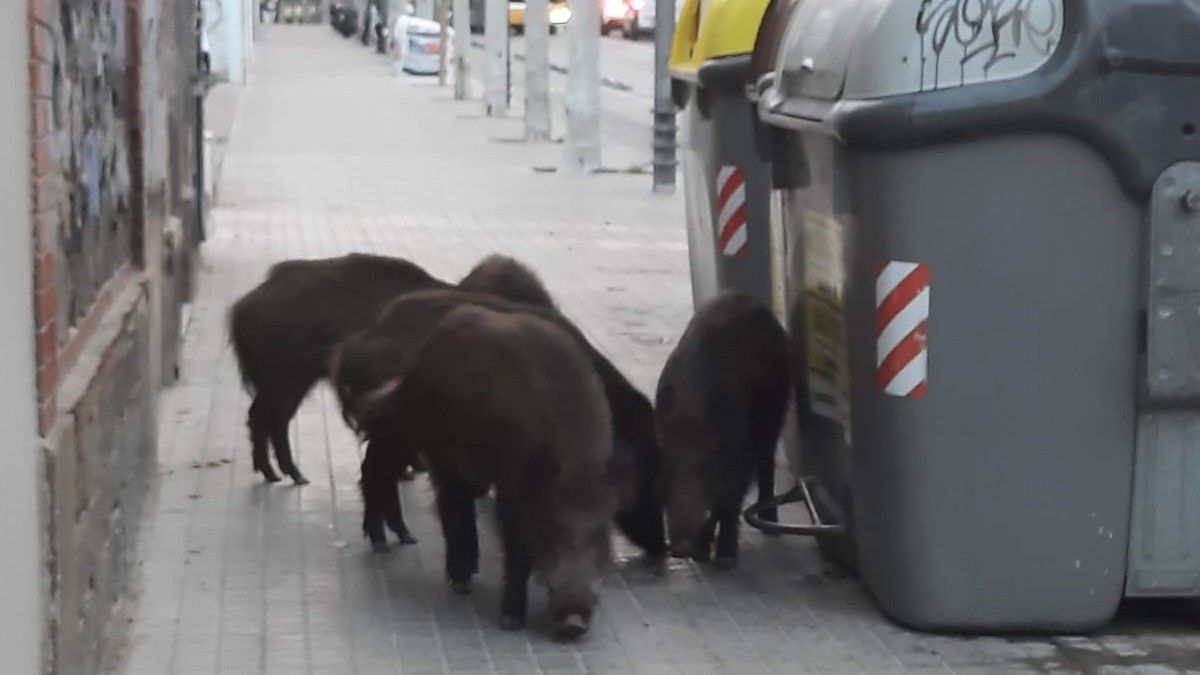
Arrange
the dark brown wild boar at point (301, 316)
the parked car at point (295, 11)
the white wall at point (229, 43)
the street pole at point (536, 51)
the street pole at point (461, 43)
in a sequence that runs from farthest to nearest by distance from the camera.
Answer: the parked car at point (295, 11), the white wall at point (229, 43), the street pole at point (461, 43), the street pole at point (536, 51), the dark brown wild boar at point (301, 316)

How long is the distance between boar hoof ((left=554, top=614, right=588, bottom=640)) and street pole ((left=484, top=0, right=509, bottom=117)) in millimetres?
24616

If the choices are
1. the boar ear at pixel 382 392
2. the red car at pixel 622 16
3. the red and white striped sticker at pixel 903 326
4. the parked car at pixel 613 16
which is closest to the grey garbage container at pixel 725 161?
the boar ear at pixel 382 392

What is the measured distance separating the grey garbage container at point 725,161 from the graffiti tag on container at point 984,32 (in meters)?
2.53

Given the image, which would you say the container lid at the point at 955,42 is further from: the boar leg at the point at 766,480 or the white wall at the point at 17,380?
the white wall at the point at 17,380

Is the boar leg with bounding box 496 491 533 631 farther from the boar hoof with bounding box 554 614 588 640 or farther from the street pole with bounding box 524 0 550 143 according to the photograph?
the street pole with bounding box 524 0 550 143

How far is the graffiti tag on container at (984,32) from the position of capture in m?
6.09

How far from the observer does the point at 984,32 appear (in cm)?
611

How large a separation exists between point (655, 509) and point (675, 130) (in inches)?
555

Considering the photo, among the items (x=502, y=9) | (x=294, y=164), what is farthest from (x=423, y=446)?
(x=502, y=9)

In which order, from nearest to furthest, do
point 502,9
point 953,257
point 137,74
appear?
point 953,257
point 137,74
point 502,9

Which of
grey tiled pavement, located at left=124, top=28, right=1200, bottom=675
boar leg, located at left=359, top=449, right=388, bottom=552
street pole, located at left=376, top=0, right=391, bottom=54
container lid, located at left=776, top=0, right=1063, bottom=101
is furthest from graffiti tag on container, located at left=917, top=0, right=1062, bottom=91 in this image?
street pole, located at left=376, top=0, right=391, bottom=54

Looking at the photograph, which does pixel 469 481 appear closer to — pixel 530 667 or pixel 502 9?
pixel 530 667

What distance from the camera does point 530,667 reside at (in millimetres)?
6316

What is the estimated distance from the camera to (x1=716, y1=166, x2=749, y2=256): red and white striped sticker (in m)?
9.12
